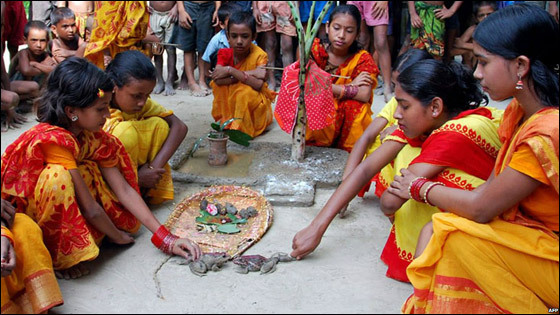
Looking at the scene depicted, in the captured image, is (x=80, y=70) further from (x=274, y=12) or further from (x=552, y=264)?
(x=274, y=12)

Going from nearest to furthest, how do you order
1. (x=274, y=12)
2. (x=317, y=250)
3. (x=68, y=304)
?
(x=68, y=304), (x=317, y=250), (x=274, y=12)

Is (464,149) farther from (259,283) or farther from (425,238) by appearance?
(259,283)

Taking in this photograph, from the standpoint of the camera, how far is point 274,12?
6336 mm

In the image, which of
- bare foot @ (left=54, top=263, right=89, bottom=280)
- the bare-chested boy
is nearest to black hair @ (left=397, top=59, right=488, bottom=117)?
bare foot @ (left=54, top=263, right=89, bottom=280)

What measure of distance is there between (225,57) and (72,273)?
251 centimetres

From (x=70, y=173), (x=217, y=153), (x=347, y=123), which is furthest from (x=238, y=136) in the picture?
(x=70, y=173)

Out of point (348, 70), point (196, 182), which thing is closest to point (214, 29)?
point (348, 70)

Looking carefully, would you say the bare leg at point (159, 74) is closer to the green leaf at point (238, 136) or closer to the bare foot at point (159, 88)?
the bare foot at point (159, 88)

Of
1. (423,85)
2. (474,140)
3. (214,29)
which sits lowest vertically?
(214,29)

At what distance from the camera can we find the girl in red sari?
262 cm

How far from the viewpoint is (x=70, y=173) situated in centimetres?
269

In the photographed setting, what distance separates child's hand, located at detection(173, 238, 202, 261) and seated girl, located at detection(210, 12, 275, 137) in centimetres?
193

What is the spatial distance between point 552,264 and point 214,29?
5040mm

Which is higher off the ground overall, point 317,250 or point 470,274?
point 470,274
